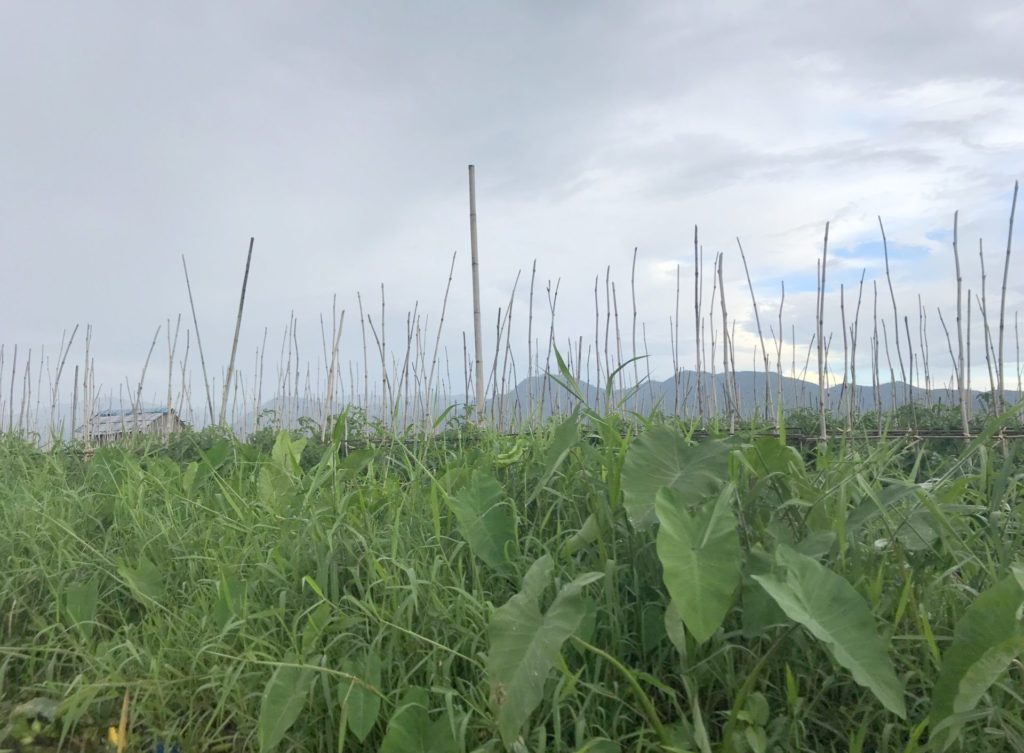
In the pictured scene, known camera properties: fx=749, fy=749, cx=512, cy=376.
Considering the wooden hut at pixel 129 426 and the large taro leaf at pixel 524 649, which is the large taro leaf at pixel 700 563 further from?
the wooden hut at pixel 129 426

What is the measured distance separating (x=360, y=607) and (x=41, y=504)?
153cm

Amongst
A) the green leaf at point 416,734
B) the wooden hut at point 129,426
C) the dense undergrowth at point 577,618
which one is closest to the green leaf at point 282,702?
the dense undergrowth at point 577,618

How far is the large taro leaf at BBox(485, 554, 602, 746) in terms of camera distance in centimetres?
105

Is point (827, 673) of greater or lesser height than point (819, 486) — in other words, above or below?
below

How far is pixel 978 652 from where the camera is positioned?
3.35ft

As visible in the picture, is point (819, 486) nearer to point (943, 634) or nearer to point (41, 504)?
point (943, 634)

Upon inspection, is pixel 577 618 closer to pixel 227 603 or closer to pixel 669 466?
pixel 669 466

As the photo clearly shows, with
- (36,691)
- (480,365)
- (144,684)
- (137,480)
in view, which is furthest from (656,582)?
(480,365)

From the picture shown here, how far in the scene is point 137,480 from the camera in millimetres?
2395

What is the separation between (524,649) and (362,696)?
34 centimetres

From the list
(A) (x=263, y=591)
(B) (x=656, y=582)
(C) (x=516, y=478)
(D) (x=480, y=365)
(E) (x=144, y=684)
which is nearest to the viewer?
(B) (x=656, y=582)

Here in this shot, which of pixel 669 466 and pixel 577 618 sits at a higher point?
pixel 669 466

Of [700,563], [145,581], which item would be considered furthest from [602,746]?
[145,581]

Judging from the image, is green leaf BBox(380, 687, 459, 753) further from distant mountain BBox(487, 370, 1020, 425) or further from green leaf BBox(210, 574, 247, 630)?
distant mountain BBox(487, 370, 1020, 425)
